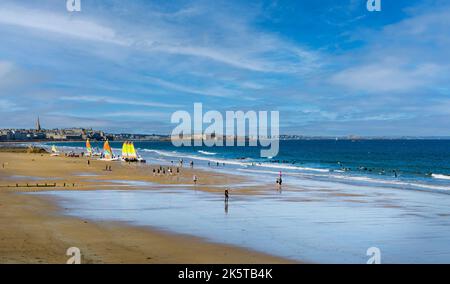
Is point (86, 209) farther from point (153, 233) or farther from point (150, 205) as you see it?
point (153, 233)

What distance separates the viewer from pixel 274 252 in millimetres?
17438

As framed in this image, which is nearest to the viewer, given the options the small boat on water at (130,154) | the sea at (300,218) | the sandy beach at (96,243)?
the sandy beach at (96,243)

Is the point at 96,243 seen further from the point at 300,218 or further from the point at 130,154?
the point at 130,154

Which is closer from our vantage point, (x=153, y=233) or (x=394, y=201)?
(x=153, y=233)

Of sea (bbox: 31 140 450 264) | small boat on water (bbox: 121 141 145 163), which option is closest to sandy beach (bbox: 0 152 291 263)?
sea (bbox: 31 140 450 264)

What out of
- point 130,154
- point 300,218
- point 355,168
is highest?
point 130,154

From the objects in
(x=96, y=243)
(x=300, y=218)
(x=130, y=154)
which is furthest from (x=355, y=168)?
(x=96, y=243)

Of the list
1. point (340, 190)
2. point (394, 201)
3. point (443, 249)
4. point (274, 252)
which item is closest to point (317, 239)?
point (274, 252)

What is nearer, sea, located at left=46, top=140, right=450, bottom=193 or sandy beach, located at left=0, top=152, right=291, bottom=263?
sandy beach, located at left=0, top=152, right=291, bottom=263

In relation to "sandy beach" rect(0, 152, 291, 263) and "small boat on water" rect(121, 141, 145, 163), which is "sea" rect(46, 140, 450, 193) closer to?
"small boat on water" rect(121, 141, 145, 163)

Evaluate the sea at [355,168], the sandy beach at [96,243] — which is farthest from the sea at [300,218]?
the sea at [355,168]

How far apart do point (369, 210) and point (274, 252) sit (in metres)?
13.2

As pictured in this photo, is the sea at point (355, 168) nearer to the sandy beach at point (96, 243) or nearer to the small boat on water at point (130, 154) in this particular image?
the small boat on water at point (130, 154)
